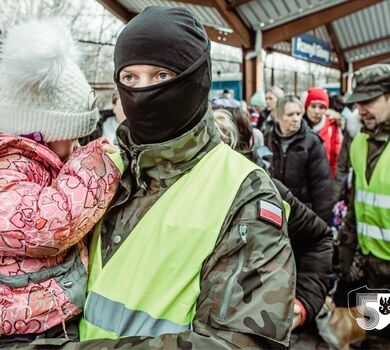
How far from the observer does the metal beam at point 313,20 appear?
10312 mm

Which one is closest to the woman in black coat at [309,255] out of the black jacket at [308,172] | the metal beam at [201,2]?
the black jacket at [308,172]

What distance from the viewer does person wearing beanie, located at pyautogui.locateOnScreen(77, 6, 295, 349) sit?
995 mm

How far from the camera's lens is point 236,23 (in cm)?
1038

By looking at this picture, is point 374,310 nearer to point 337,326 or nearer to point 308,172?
point 337,326

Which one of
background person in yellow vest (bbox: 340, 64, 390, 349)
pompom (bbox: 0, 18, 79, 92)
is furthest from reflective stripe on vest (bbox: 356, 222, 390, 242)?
pompom (bbox: 0, 18, 79, 92)

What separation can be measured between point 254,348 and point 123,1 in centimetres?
1027

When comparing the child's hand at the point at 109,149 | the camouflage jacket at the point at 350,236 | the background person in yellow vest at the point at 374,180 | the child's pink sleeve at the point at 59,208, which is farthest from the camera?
the camouflage jacket at the point at 350,236

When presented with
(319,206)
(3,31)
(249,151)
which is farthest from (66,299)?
(319,206)

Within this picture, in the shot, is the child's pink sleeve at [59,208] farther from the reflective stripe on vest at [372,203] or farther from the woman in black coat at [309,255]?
the reflective stripe on vest at [372,203]

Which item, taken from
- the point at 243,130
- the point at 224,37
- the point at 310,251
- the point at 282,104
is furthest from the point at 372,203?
the point at 224,37

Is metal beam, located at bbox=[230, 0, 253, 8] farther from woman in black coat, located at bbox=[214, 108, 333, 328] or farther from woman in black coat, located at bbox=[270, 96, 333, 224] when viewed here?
woman in black coat, located at bbox=[214, 108, 333, 328]

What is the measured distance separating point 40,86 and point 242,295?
2.49 ft

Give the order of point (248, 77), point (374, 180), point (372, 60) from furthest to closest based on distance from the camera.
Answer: point (372, 60), point (248, 77), point (374, 180)

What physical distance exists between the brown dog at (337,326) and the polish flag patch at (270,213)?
6.58 feet
